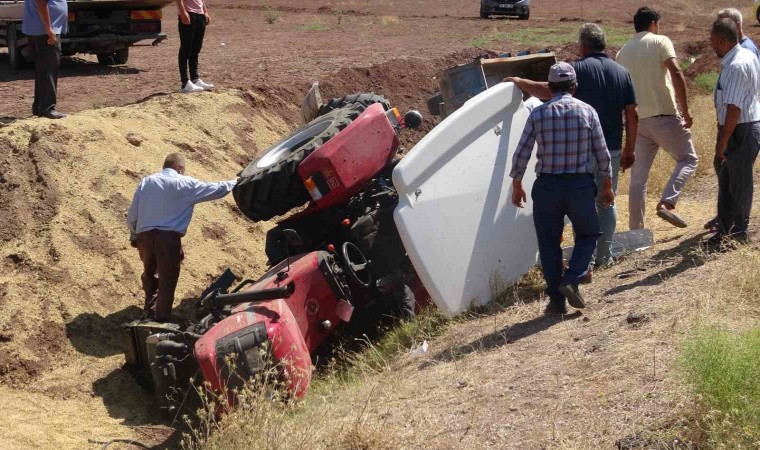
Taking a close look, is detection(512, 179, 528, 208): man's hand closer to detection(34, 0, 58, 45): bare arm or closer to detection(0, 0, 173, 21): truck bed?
detection(34, 0, 58, 45): bare arm

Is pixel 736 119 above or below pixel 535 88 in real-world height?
below

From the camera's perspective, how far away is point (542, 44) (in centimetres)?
2559

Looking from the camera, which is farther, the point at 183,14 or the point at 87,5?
the point at 87,5

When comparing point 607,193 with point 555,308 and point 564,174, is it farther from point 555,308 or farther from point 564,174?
point 555,308

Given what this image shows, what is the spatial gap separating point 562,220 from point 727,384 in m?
2.43

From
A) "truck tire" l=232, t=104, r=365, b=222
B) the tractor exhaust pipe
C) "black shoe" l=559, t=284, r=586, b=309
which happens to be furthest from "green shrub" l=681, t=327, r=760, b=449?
"truck tire" l=232, t=104, r=365, b=222

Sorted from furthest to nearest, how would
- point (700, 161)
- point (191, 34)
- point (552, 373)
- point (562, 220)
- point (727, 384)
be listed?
point (191, 34), point (700, 161), point (562, 220), point (552, 373), point (727, 384)

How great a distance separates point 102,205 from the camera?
1027cm

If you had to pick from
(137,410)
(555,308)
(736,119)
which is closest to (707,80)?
(736,119)

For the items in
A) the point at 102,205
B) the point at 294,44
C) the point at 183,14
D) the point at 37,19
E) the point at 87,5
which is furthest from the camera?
the point at 294,44

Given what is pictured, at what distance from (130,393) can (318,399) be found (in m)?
2.27

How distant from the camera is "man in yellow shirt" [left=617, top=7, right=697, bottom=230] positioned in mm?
8898

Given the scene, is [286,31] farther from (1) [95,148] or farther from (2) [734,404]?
(2) [734,404]

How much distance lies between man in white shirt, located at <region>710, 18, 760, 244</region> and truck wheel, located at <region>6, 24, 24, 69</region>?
11.6m
